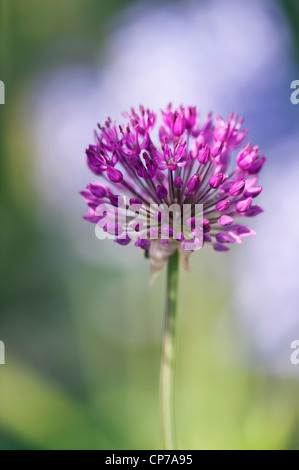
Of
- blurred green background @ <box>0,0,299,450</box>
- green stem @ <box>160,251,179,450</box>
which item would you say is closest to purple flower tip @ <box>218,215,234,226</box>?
green stem @ <box>160,251,179,450</box>

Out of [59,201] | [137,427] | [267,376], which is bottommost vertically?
[137,427]

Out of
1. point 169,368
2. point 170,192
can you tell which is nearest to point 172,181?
point 170,192

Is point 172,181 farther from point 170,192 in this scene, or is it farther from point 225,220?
point 225,220

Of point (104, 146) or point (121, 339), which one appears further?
point (121, 339)

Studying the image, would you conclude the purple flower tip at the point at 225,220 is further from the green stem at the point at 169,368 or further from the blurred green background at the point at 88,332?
the blurred green background at the point at 88,332
